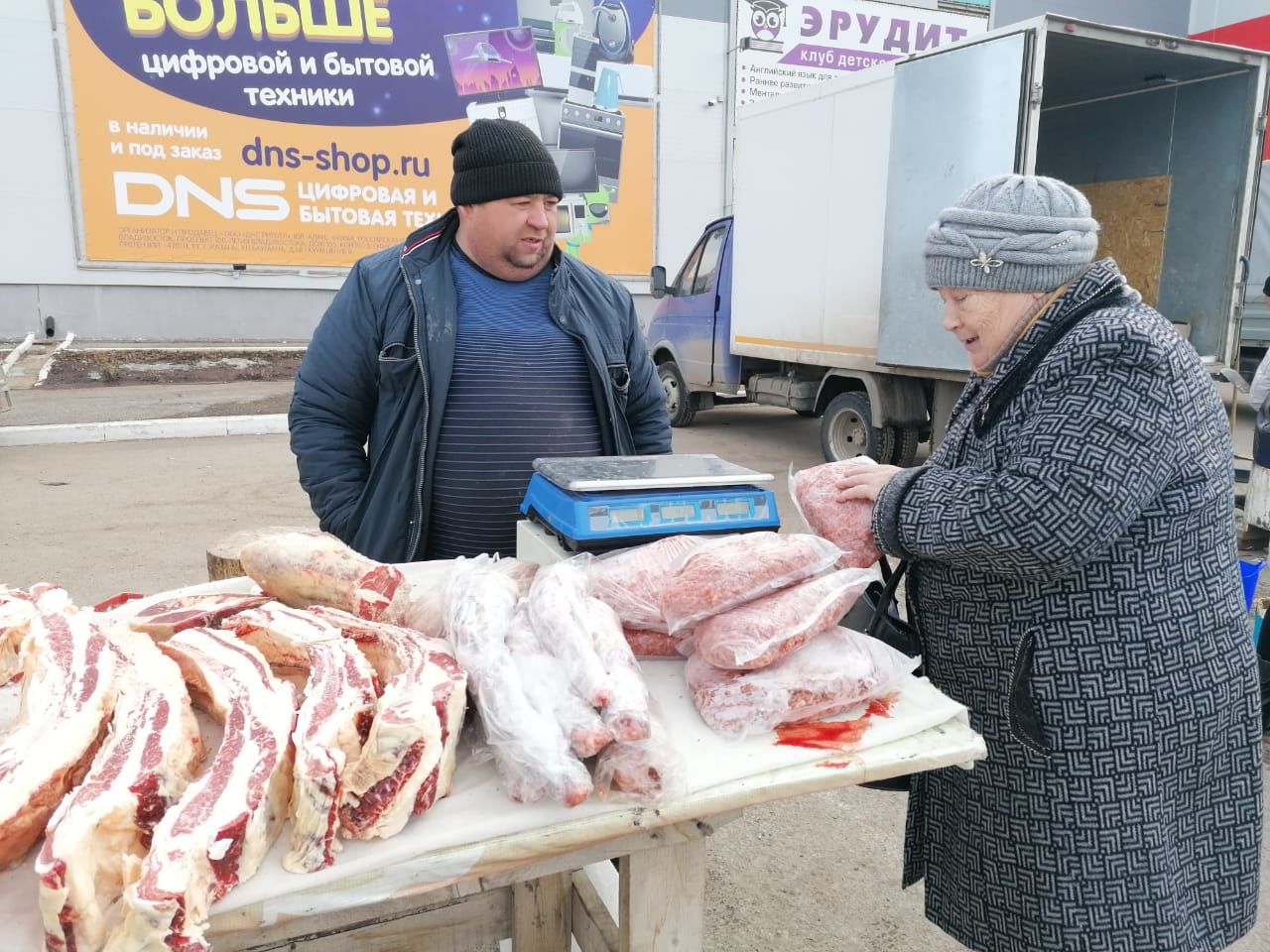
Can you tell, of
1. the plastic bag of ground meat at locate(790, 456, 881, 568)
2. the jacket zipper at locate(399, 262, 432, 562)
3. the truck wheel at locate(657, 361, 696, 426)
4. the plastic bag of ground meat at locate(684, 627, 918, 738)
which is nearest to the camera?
the plastic bag of ground meat at locate(684, 627, 918, 738)

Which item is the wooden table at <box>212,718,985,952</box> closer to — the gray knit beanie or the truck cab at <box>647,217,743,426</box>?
the gray knit beanie

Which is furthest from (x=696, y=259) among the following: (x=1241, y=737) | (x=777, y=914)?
(x=1241, y=737)

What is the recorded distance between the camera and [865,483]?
6.25 feet

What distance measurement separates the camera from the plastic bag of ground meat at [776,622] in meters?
1.57

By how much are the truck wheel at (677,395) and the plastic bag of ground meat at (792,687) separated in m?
9.72

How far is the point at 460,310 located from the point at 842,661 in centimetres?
172

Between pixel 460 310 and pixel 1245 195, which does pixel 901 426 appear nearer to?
pixel 1245 195

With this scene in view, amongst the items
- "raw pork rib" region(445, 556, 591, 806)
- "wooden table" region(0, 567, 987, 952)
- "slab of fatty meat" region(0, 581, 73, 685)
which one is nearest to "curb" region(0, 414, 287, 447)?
"slab of fatty meat" region(0, 581, 73, 685)

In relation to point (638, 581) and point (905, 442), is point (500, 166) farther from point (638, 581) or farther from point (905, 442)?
point (905, 442)

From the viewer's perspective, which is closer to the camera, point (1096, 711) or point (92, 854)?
point (92, 854)

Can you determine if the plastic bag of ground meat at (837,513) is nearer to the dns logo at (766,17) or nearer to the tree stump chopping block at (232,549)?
the tree stump chopping block at (232,549)

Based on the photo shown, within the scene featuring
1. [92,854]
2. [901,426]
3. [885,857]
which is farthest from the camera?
[901,426]

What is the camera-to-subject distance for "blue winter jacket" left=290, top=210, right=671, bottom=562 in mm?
2770

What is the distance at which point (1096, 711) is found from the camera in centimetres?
176
